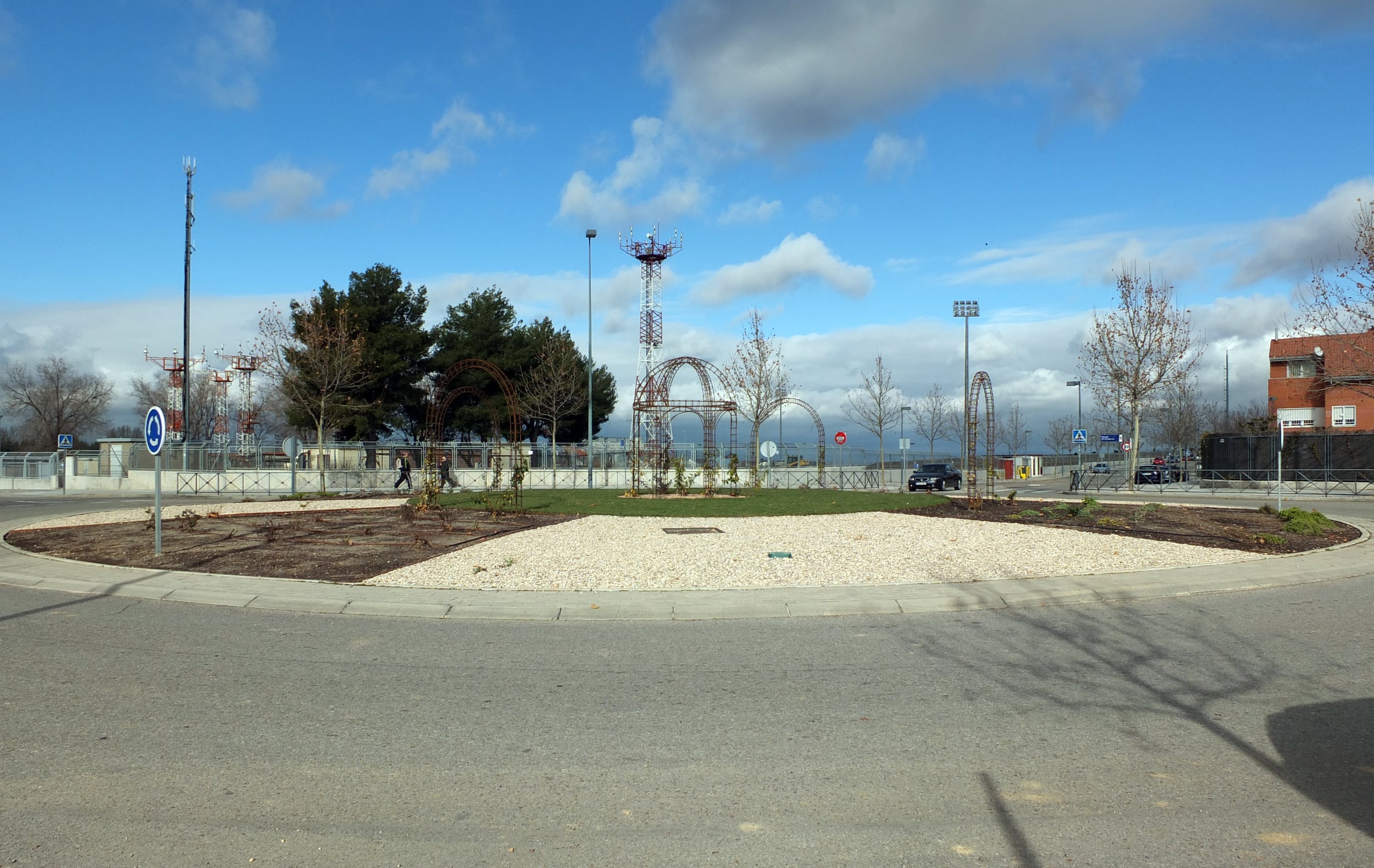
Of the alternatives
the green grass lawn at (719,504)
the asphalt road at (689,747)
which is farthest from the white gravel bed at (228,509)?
the asphalt road at (689,747)

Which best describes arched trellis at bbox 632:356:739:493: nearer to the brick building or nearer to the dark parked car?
the dark parked car

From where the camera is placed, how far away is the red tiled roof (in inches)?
1361

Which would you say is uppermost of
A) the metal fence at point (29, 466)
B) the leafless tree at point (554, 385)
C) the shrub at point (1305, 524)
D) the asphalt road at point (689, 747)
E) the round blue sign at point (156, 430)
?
the leafless tree at point (554, 385)

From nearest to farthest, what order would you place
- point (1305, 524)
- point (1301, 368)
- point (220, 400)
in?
point (1305, 524) → point (1301, 368) → point (220, 400)

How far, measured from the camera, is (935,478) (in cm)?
4431

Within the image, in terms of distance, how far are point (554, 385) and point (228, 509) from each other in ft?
96.5

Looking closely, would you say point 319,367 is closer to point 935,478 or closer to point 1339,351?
point 935,478

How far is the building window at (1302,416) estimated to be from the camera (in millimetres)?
54966

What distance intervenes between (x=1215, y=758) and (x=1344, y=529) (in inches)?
619

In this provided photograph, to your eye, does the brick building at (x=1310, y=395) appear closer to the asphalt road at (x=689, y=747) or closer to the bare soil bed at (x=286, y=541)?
the bare soil bed at (x=286, y=541)

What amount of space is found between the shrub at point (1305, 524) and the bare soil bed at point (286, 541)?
14.2 meters

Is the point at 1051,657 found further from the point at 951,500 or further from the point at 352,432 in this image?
the point at 352,432

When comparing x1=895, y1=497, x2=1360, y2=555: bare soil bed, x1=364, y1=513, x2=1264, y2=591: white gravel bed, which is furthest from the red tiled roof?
Result: x1=364, y1=513, x2=1264, y2=591: white gravel bed

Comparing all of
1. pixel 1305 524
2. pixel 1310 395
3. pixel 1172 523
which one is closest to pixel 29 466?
pixel 1172 523
